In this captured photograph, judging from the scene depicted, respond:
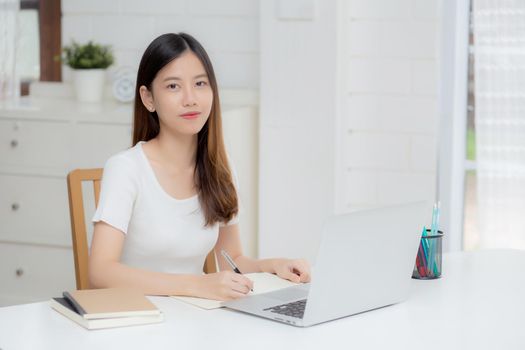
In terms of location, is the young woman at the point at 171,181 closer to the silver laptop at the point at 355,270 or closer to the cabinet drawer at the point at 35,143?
the silver laptop at the point at 355,270

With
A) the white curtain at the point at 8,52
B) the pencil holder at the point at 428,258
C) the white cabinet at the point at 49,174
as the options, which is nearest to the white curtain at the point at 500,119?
the white cabinet at the point at 49,174

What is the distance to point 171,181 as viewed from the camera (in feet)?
7.40

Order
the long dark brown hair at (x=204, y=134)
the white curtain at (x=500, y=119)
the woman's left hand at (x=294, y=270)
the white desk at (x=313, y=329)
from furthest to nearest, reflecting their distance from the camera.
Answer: the white curtain at (x=500, y=119), the long dark brown hair at (x=204, y=134), the woman's left hand at (x=294, y=270), the white desk at (x=313, y=329)

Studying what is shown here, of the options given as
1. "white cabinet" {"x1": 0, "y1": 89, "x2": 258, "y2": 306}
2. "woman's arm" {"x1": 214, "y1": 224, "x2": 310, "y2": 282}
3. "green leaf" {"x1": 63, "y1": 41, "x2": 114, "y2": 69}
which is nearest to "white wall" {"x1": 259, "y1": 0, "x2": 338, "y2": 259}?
"white cabinet" {"x1": 0, "y1": 89, "x2": 258, "y2": 306}

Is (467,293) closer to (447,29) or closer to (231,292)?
(231,292)

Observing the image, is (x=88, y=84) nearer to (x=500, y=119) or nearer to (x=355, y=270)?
(x=500, y=119)

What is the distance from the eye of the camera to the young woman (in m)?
2.13

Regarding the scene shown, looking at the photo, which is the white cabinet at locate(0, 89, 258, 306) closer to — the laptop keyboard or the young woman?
the young woman

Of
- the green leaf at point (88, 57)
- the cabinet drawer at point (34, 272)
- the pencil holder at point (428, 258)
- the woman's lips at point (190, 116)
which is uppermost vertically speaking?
the green leaf at point (88, 57)

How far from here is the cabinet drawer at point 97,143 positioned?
3.40 metres

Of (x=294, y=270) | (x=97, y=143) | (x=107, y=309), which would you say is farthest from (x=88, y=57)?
(x=107, y=309)

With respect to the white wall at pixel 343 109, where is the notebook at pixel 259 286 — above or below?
below

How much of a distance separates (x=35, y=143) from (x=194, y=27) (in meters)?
0.77

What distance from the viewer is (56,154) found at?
347cm
